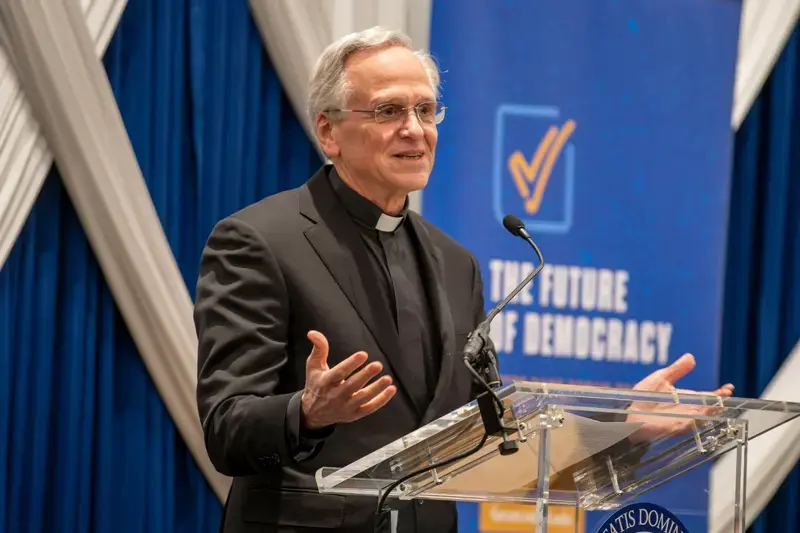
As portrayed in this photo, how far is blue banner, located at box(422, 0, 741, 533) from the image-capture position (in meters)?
3.78

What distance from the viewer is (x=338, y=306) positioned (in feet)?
7.66

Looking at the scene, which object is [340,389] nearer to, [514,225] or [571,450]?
[571,450]

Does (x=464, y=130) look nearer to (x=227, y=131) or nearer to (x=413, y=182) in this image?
(x=227, y=131)

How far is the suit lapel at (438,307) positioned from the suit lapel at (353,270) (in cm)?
5

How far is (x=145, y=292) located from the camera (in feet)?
12.0

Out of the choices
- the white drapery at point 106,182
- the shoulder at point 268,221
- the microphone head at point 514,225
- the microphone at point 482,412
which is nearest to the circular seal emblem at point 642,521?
the microphone at point 482,412

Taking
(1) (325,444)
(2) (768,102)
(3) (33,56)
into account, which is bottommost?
(1) (325,444)

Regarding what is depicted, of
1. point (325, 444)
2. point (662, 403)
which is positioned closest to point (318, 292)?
point (325, 444)

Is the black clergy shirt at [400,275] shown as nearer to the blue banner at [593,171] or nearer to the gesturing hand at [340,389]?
the gesturing hand at [340,389]

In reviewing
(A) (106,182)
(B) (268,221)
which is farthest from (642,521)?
(A) (106,182)

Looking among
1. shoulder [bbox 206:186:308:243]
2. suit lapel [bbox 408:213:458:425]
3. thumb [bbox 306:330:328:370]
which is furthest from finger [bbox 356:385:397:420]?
shoulder [bbox 206:186:308:243]

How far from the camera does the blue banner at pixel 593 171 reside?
3781mm

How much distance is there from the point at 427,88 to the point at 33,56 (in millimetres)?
1614

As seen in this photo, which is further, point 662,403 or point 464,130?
point 464,130
